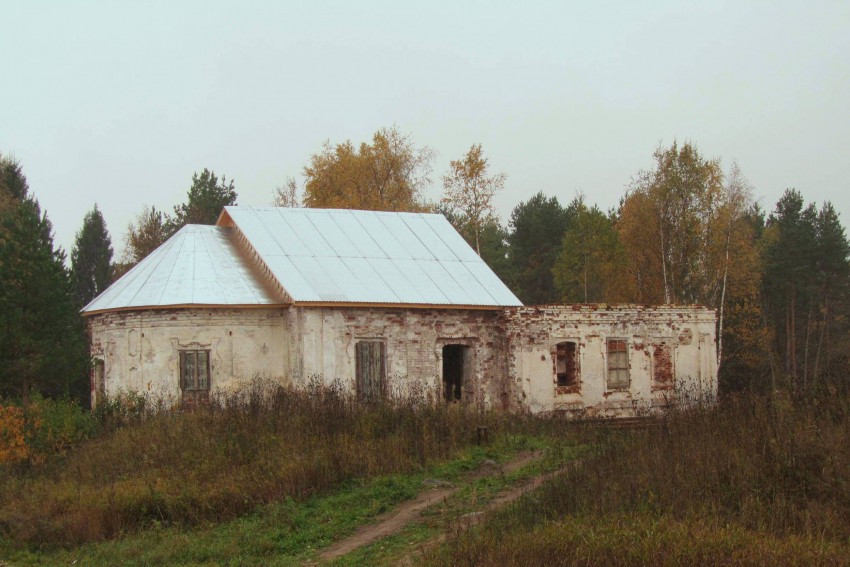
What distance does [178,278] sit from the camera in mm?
21328

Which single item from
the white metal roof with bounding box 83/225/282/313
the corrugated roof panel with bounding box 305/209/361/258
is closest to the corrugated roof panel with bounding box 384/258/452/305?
the corrugated roof panel with bounding box 305/209/361/258

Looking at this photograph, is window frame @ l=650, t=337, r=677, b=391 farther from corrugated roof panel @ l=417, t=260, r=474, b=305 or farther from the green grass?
the green grass

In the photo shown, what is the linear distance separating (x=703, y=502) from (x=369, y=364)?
12921mm

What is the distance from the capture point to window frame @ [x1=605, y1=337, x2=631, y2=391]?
23828mm

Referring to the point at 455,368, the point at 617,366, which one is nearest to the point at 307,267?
the point at 455,368

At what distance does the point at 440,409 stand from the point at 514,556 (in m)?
8.18

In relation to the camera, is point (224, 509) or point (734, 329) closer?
point (224, 509)

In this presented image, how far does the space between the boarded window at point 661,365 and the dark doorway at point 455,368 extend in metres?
4.87

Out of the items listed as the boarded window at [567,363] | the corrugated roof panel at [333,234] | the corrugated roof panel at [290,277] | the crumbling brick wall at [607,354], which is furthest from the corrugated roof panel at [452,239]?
the corrugated roof panel at [290,277]

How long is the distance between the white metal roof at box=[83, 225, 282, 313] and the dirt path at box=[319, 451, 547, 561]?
30.6ft

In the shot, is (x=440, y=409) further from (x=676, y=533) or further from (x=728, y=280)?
(x=728, y=280)

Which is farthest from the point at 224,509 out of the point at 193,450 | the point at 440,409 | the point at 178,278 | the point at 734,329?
the point at 734,329

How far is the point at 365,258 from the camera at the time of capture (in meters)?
23.5

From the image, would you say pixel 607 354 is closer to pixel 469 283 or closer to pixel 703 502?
pixel 469 283
